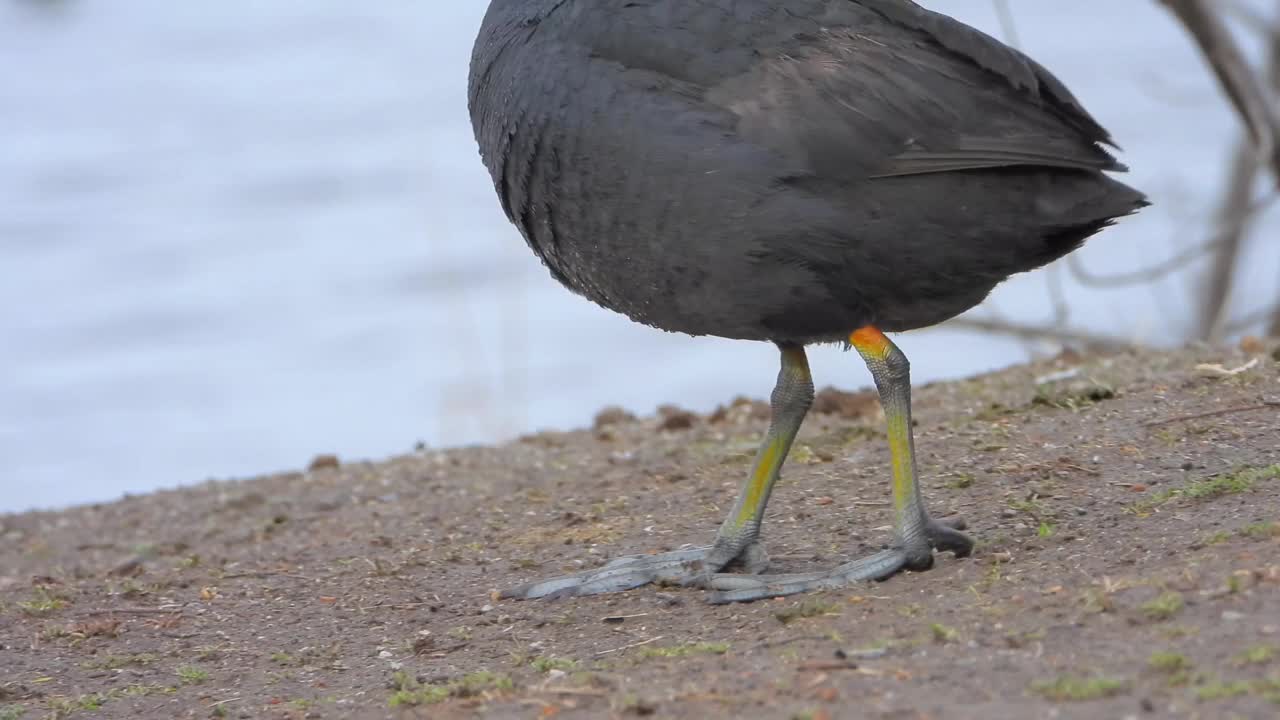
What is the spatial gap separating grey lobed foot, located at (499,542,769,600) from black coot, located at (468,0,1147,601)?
0.48ft

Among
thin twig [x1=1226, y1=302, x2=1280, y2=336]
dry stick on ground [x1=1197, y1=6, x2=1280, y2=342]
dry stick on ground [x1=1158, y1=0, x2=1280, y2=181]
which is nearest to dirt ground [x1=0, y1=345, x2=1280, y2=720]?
dry stick on ground [x1=1158, y1=0, x2=1280, y2=181]

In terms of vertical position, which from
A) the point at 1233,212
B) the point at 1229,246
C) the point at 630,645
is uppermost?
the point at 1233,212

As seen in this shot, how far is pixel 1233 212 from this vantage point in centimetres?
1052

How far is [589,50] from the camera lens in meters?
4.50

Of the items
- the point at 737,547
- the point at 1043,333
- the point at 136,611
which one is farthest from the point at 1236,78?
the point at 136,611

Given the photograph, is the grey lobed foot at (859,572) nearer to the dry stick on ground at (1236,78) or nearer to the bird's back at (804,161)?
the bird's back at (804,161)

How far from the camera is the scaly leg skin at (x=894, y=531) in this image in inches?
176

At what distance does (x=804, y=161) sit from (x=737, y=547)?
120 cm

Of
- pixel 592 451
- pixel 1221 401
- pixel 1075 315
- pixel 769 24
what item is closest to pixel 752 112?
pixel 769 24

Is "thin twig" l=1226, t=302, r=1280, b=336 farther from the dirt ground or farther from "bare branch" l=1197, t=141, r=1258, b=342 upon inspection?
the dirt ground

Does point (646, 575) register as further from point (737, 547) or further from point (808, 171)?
point (808, 171)

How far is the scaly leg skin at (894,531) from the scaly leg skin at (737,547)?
0.53 feet

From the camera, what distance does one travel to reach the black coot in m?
4.28

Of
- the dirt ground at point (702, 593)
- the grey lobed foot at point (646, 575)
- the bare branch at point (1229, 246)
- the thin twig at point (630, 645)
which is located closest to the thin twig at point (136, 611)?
the dirt ground at point (702, 593)
